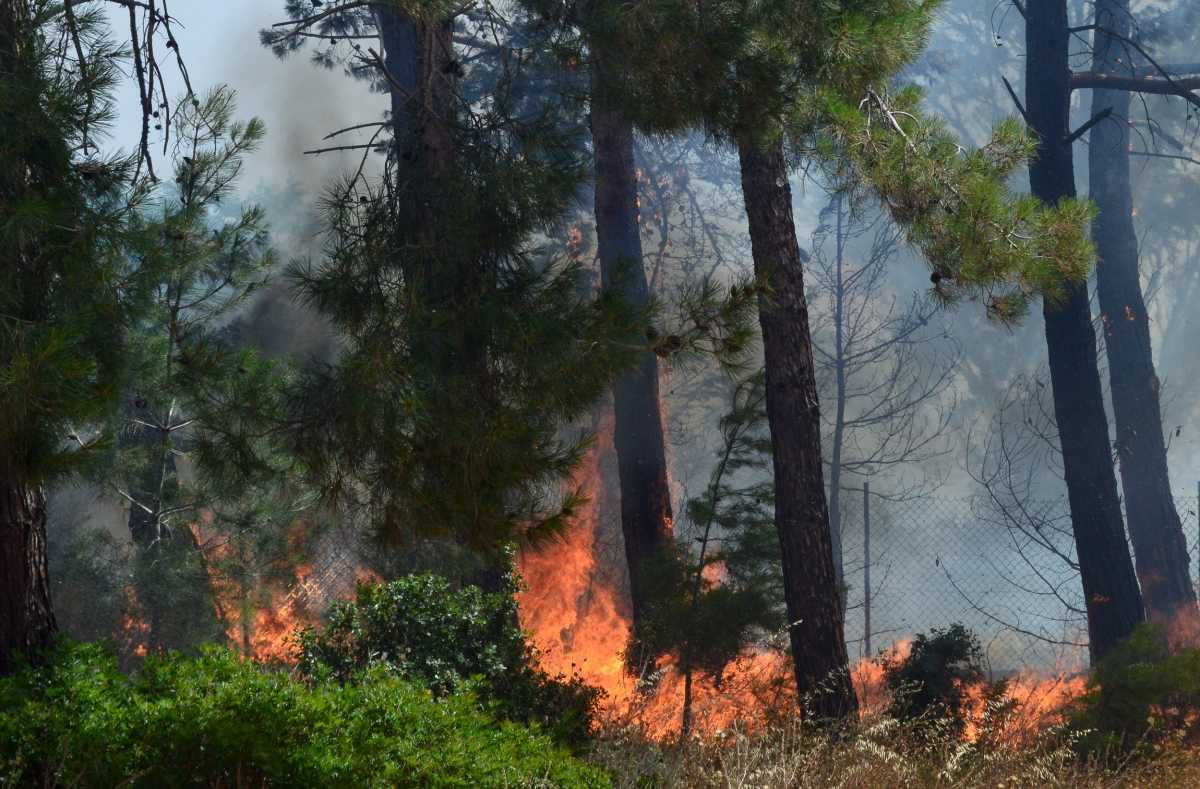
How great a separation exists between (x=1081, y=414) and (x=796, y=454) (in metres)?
3.88

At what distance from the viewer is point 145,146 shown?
17.2 ft

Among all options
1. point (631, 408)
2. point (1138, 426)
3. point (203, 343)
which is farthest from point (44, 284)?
point (1138, 426)

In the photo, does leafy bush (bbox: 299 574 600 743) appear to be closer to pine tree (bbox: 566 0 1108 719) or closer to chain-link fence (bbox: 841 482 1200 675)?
pine tree (bbox: 566 0 1108 719)

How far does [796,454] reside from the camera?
22.3 ft

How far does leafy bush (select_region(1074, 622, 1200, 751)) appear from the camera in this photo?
6555 mm

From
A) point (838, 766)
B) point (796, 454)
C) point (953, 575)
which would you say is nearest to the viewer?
point (838, 766)

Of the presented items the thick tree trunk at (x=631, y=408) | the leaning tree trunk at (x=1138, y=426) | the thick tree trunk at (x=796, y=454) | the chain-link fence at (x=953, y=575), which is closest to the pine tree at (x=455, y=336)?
the thick tree trunk at (x=796, y=454)

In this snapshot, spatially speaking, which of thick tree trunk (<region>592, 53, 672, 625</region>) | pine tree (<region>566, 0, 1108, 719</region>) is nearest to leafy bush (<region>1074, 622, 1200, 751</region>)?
pine tree (<region>566, 0, 1108, 719</region>)

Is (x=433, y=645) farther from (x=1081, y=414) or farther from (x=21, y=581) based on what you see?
(x=1081, y=414)

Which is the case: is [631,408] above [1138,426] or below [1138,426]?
above

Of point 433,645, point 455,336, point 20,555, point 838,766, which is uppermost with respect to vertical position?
point 455,336

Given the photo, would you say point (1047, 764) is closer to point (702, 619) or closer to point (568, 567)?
point (702, 619)

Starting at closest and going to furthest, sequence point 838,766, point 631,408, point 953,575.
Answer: point 838,766, point 631,408, point 953,575

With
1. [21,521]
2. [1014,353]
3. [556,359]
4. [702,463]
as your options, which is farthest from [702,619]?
[1014,353]
